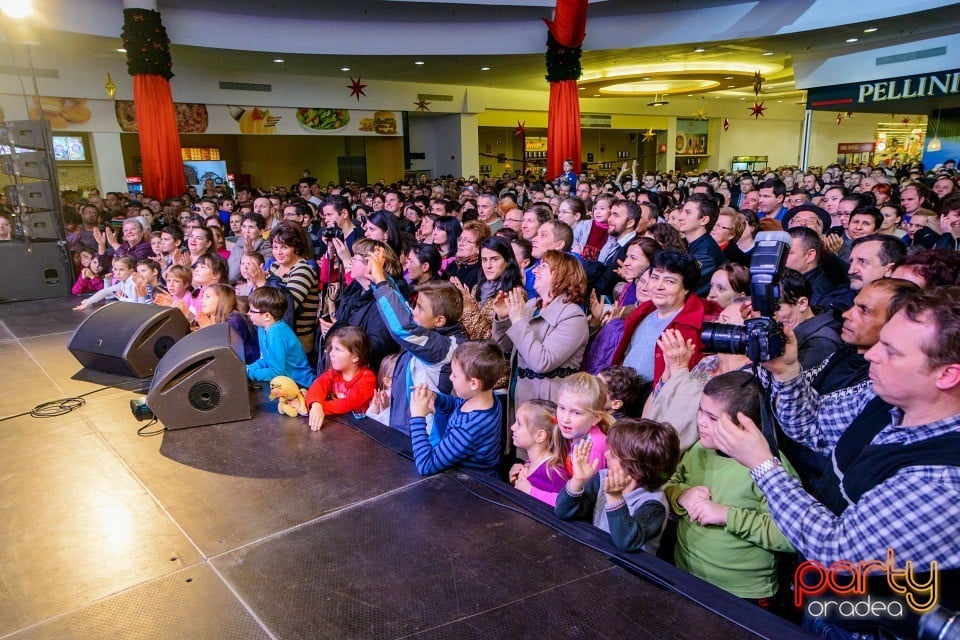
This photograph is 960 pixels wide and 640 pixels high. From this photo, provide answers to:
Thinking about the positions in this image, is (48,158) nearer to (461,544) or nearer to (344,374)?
(344,374)

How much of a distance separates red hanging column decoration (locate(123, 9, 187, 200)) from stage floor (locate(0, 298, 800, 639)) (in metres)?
7.57

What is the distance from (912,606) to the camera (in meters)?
1.16

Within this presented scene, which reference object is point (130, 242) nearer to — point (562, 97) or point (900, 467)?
point (900, 467)

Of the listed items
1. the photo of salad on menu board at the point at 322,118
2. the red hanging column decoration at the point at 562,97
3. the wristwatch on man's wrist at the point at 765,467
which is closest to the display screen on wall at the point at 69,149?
the photo of salad on menu board at the point at 322,118

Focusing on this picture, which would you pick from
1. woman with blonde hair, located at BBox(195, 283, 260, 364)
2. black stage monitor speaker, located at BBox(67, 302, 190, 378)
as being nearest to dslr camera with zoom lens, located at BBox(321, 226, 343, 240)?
woman with blonde hair, located at BBox(195, 283, 260, 364)

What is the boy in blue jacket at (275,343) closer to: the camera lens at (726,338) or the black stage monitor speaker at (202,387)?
the black stage monitor speaker at (202,387)

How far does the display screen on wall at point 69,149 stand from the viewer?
11.2m

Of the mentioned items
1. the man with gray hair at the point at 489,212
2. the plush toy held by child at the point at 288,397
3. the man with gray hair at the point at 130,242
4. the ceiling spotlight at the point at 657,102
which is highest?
the ceiling spotlight at the point at 657,102

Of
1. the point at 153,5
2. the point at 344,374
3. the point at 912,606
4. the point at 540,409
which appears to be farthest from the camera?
the point at 153,5

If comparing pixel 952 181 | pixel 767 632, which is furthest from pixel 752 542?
pixel 952 181

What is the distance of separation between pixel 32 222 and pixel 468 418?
6.66 metres

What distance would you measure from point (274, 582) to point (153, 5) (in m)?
9.87

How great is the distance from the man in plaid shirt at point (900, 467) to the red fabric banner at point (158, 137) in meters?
9.83

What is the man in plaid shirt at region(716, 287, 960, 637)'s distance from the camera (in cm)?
110
